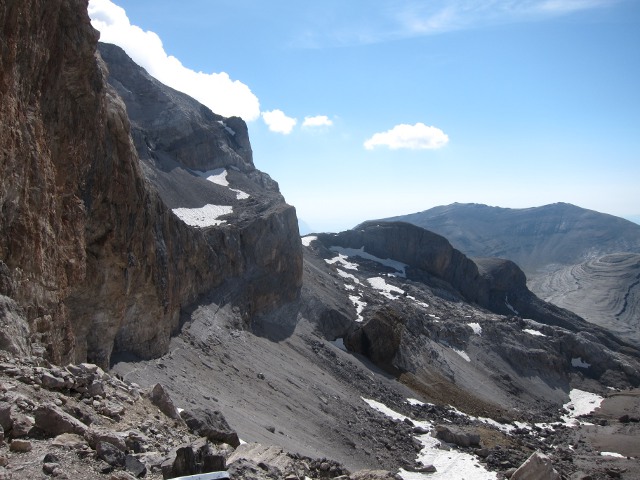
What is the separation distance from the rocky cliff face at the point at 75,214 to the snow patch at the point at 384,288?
4661 centimetres

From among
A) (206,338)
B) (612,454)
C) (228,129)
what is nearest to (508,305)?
(228,129)

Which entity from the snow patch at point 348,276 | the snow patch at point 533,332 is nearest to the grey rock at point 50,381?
the snow patch at point 348,276

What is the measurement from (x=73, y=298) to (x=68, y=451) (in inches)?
614

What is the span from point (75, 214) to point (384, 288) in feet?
229

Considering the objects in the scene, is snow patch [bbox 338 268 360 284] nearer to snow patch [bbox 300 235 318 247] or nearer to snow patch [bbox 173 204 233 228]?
snow patch [bbox 300 235 318 247]

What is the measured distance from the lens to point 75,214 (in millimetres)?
21391

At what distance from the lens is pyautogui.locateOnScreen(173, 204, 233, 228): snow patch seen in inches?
2067

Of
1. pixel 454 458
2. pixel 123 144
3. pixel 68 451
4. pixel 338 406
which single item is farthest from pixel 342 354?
pixel 68 451

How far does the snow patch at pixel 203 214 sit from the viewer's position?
52500mm

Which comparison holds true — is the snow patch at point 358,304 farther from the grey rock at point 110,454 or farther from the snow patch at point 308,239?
the grey rock at point 110,454

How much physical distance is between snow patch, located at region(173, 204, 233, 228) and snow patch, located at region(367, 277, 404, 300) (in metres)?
32.1

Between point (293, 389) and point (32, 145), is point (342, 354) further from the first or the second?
point (32, 145)

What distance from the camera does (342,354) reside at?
5459cm

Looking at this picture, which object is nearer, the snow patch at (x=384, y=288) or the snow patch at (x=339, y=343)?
the snow patch at (x=339, y=343)
